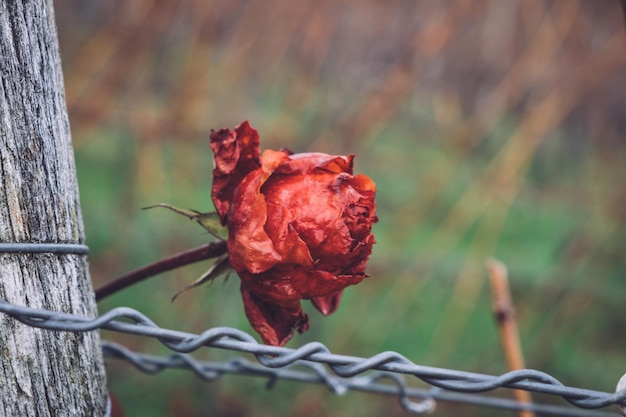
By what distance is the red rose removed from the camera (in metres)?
0.49

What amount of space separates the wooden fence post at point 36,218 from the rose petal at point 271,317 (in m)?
0.15

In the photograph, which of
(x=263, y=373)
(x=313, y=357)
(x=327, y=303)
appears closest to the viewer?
(x=313, y=357)

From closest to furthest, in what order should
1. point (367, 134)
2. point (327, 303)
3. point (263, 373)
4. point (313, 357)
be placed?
1. point (313, 357)
2. point (327, 303)
3. point (263, 373)
4. point (367, 134)

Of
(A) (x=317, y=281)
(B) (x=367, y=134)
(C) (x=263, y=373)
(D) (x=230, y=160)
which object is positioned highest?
(B) (x=367, y=134)

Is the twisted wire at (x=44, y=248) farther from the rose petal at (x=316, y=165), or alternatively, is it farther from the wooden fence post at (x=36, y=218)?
the rose petal at (x=316, y=165)

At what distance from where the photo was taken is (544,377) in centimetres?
45

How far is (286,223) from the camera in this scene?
Result: 49 centimetres

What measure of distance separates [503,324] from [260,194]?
0.55 metres

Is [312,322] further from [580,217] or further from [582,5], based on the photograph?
[580,217]

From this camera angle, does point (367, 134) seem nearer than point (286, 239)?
No

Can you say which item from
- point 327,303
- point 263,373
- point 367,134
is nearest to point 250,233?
point 327,303

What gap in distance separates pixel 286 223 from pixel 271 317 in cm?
10

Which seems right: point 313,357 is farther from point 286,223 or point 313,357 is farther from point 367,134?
point 367,134

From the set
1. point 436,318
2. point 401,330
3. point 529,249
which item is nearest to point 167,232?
point 401,330
